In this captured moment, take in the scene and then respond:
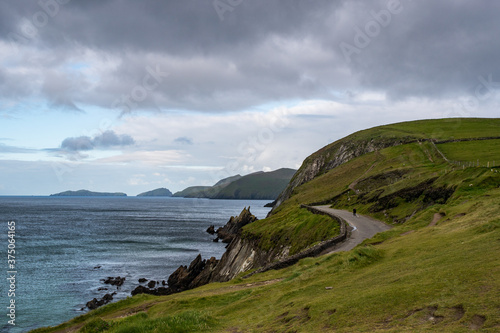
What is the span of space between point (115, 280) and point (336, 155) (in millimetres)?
101723

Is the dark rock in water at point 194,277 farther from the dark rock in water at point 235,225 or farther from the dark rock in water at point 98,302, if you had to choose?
the dark rock in water at point 235,225

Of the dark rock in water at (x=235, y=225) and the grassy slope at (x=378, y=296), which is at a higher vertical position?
the grassy slope at (x=378, y=296)

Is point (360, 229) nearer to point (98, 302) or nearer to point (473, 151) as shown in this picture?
point (98, 302)

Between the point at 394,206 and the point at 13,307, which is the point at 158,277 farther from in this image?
the point at 394,206

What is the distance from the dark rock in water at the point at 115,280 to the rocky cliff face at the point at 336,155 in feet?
227

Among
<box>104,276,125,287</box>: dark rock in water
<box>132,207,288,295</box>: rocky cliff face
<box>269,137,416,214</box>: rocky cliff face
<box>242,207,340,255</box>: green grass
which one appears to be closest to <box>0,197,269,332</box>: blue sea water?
<box>104,276,125,287</box>: dark rock in water

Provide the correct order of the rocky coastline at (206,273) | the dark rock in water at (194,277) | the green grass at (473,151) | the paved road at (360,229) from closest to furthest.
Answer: the paved road at (360,229)
the rocky coastline at (206,273)
the dark rock in water at (194,277)
the green grass at (473,151)

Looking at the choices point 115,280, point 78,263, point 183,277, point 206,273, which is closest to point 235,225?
point 78,263

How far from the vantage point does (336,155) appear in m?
141

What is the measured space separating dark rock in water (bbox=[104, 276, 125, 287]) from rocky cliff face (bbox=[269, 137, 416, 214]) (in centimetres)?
6924

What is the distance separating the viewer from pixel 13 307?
41.8m

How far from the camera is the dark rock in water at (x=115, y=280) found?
5653cm

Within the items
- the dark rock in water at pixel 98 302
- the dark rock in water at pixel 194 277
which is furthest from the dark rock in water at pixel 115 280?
the dark rock in water at pixel 98 302

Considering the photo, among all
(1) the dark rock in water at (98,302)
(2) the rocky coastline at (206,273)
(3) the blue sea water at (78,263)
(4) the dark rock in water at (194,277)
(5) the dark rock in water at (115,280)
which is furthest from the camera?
(5) the dark rock in water at (115,280)
